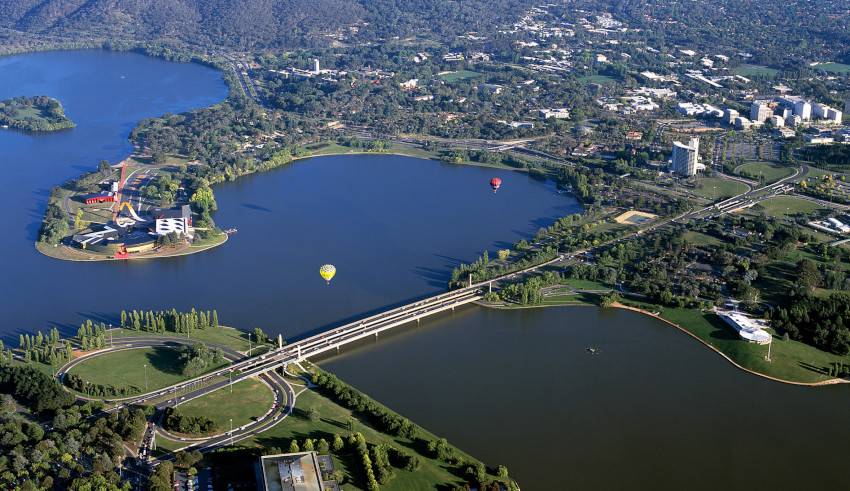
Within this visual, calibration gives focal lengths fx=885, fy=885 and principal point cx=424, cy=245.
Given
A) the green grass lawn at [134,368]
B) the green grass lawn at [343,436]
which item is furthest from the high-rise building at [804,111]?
the green grass lawn at [134,368]

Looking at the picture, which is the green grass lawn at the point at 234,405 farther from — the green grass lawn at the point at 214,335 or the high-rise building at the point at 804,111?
the high-rise building at the point at 804,111

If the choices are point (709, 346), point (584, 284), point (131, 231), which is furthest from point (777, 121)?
point (131, 231)

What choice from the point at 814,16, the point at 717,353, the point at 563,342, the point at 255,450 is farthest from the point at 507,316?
the point at 814,16

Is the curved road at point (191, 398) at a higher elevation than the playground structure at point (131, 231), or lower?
lower

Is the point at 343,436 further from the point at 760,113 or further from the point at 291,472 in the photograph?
the point at 760,113

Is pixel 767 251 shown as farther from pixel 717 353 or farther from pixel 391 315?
pixel 391 315

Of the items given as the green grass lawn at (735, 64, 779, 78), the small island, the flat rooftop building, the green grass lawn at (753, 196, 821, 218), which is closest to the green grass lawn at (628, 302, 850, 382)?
the green grass lawn at (753, 196, 821, 218)
